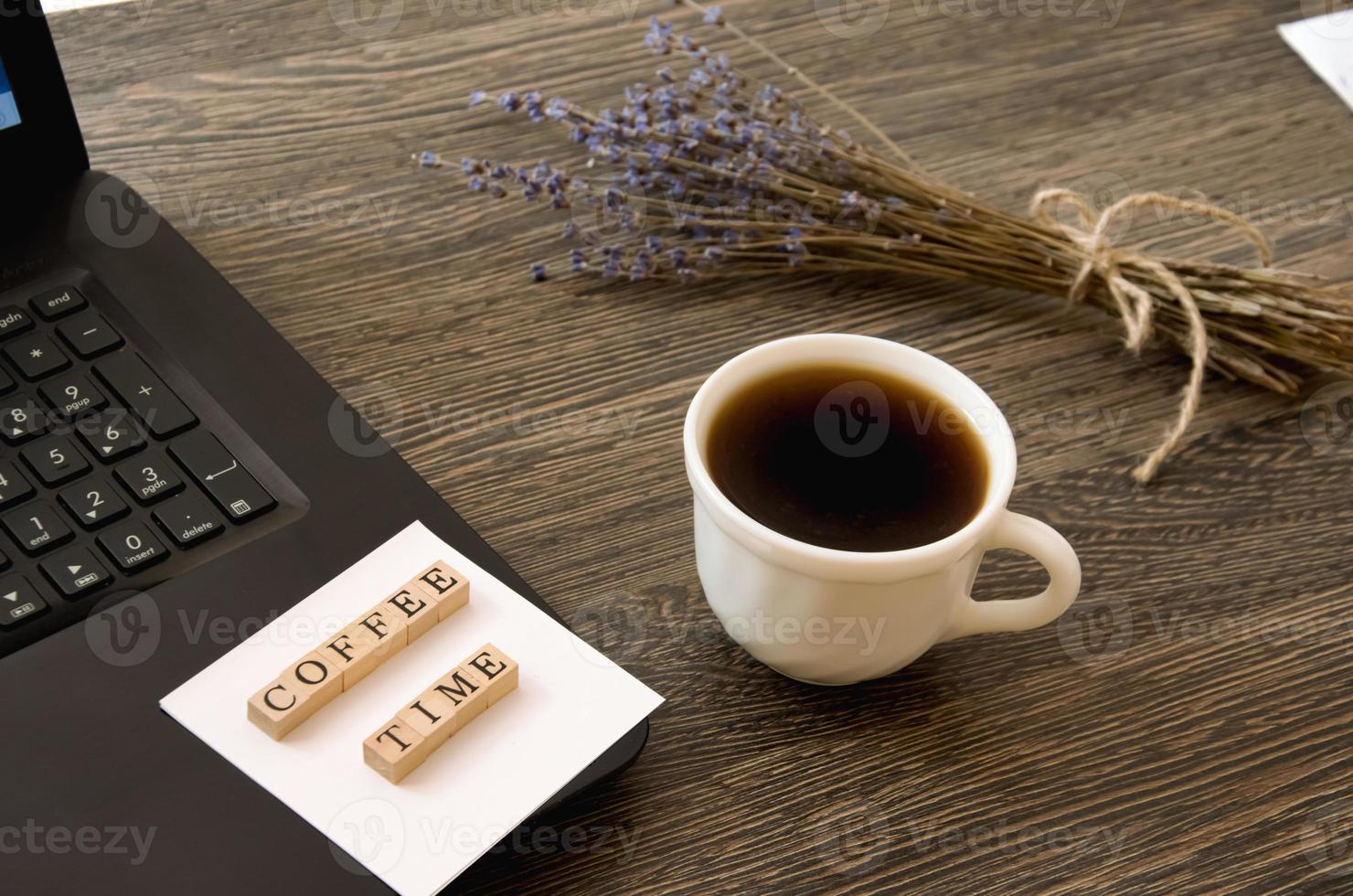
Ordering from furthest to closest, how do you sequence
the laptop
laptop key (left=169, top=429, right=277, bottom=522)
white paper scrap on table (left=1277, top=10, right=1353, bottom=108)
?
white paper scrap on table (left=1277, top=10, right=1353, bottom=108)
laptop key (left=169, top=429, right=277, bottom=522)
the laptop

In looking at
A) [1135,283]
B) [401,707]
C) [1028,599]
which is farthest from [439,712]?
[1135,283]

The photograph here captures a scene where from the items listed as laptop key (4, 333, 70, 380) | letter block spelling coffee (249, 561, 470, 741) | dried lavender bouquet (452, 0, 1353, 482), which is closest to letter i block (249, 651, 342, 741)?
letter block spelling coffee (249, 561, 470, 741)

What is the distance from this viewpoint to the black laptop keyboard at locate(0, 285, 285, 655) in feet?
1.82

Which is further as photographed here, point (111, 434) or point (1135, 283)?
point (1135, 283)

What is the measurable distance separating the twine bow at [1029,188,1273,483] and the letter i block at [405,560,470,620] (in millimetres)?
395

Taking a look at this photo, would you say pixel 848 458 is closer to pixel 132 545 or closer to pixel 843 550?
pixel 843 550

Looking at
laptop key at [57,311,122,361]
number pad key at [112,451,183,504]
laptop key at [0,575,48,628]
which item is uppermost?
laptop key at [57,311,122,361]

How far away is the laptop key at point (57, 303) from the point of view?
0.65m

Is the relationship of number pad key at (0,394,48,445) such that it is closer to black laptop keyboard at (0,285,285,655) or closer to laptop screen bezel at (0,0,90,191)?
black laptop keyboard at (0,285,285,655)

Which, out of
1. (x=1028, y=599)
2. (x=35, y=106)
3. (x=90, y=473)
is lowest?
(x=1028, y=599)

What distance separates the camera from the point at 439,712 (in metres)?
0.54

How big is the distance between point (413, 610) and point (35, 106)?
37 centimetres

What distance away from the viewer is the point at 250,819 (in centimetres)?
50

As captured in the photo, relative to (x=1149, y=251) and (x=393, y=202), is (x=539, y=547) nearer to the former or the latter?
(x=393, y=202)
